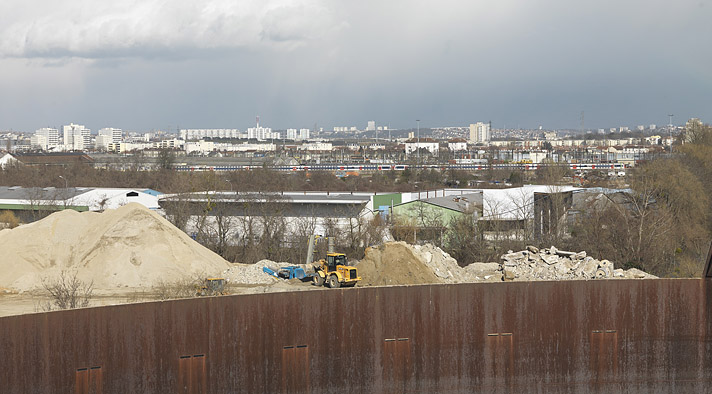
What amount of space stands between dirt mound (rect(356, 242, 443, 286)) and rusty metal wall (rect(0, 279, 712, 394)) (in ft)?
26.8

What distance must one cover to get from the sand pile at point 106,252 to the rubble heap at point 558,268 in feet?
42.3

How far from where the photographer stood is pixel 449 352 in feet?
66.5

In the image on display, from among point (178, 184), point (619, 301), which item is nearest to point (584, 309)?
point (619, 301)

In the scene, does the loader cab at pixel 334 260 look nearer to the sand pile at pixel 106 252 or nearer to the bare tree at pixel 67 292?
the sand pile at pixel 106 252

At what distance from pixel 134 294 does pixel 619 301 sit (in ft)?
59.6

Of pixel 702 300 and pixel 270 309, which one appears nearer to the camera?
pixel 270 309

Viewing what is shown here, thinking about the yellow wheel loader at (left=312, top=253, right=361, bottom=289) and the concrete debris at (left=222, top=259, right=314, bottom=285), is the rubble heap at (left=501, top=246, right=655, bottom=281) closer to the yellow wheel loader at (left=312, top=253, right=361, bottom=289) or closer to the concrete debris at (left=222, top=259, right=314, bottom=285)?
the yellow wheel loader at (left=312, top=253, right=361, bottom=289)

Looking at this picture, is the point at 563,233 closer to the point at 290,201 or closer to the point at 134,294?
the point at 290,201

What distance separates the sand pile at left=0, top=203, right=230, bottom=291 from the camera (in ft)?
101

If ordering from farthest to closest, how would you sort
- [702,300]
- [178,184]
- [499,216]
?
[178,184] < [499,216] < [702,300]

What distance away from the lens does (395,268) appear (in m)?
29.1

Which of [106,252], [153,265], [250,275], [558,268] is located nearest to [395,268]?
Result: [558,268]

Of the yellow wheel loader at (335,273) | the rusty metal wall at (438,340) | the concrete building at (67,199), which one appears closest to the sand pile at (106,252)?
the yellow wheel loader at (335,273)

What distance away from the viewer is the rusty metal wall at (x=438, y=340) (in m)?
18.5
